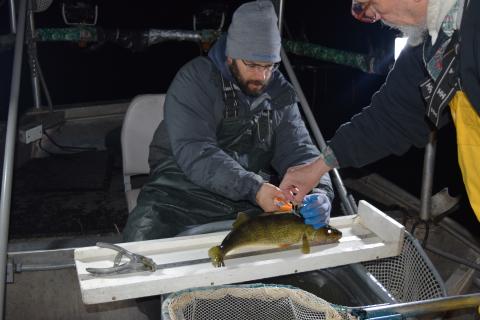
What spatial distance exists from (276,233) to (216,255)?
319 millimetres

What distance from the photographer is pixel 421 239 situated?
4.08 metres

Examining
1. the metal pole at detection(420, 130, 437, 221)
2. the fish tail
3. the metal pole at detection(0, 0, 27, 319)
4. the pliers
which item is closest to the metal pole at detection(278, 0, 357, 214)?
the metal pole at detection(420, 130, 437, 221)

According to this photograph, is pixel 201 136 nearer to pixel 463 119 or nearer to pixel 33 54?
pixel 463 119

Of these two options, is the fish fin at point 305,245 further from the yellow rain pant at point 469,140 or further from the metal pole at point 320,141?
the metal pole at point 320,141

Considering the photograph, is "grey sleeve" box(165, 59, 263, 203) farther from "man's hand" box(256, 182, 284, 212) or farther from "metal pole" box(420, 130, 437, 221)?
"metal pole" box(420, 130, 437, 221)

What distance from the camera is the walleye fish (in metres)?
2.29

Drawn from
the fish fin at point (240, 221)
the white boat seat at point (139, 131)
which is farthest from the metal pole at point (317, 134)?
the fish fin at point (240, 221)

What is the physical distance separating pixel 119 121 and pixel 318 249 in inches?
152

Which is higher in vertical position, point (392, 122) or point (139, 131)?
point (392, 122)

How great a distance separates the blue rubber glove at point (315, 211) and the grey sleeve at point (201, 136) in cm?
36

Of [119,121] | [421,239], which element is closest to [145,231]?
[421,239]

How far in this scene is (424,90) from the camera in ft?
6.47

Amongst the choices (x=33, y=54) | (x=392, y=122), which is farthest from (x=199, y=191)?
(x=33, y=54)

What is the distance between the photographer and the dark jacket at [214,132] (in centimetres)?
295
